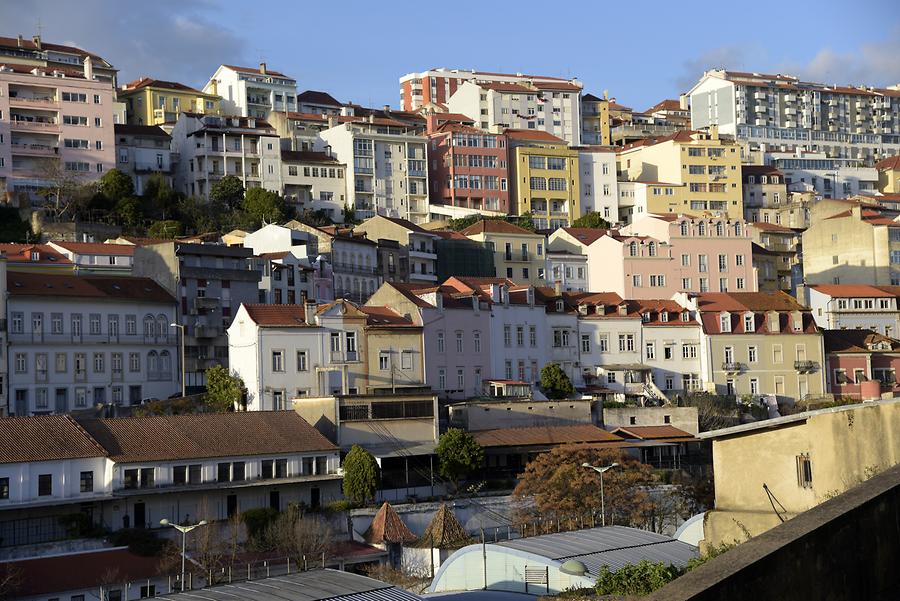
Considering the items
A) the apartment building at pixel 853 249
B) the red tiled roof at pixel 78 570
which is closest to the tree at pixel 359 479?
the red tiled roof at pixel 78 570

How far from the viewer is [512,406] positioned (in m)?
64.4

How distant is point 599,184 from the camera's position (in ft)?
391

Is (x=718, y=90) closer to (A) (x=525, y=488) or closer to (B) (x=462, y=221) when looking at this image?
(B) (x=462, y=221)

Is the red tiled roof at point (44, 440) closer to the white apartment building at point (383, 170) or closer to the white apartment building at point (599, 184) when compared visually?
the white apartment building at point (383, 170)

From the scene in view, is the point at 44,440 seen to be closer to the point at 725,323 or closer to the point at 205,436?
the point at 205,436

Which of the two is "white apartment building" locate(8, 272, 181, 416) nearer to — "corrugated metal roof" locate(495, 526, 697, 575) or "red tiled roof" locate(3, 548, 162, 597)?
"red tiled roof" locate(3, 548, 162, 597)

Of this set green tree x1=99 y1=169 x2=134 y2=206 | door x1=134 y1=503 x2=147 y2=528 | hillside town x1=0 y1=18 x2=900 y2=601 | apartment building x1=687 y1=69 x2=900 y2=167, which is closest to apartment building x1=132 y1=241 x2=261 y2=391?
hillside town x1=0 y1=18 x2=900 y2=601

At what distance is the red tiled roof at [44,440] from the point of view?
159 feet

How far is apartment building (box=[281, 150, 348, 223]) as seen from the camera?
106938 mm

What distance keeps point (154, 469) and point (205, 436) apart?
3173mm

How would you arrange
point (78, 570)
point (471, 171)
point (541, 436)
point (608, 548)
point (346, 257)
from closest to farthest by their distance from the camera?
point (608, 548), point (78, 570), point (541, 436), point (346, 257), point (471, 171)

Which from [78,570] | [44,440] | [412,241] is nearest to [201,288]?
[412,241]

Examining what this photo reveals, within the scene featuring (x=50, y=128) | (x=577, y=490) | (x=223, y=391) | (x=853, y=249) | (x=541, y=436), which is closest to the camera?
(x=577, y=490)

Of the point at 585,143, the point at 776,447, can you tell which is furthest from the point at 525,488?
the point at 585,143
